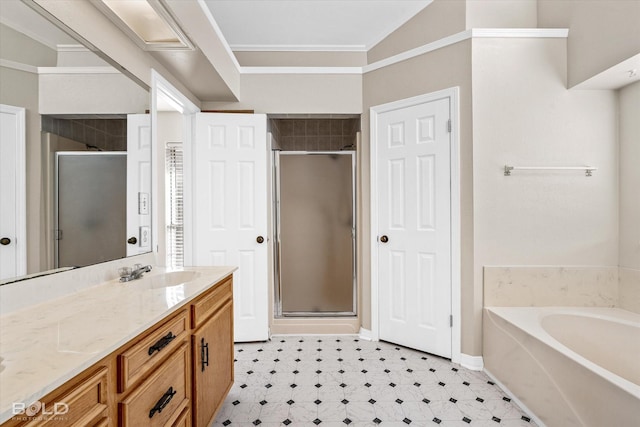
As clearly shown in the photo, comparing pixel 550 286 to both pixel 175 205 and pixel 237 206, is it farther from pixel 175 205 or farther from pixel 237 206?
pixel 175 205

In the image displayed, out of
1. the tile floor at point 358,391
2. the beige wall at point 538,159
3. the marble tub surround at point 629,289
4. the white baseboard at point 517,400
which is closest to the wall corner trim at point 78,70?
the tile floor at point 358,391

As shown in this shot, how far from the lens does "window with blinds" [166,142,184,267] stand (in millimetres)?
2736

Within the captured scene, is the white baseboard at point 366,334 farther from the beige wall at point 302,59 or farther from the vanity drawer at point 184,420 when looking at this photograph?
the beige wall at point 302,59

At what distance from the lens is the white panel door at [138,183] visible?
157 centimetres

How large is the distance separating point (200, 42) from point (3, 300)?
1639 millimetres

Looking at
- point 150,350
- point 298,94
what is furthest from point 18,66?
point 298,94

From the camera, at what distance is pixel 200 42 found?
1835 millimetres

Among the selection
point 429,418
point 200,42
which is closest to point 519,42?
point 200,42

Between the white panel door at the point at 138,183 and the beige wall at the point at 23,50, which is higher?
the beige wall at the point at 23,50

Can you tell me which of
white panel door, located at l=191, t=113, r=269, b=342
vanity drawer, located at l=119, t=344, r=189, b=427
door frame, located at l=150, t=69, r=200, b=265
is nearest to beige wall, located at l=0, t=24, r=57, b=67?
door frame, located at l=150, t=69, r=200, b=265

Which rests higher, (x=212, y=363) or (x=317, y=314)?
(x=212, y=363)

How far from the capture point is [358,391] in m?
1.92

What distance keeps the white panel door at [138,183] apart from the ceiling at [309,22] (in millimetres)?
1402

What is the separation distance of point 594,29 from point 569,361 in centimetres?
208
